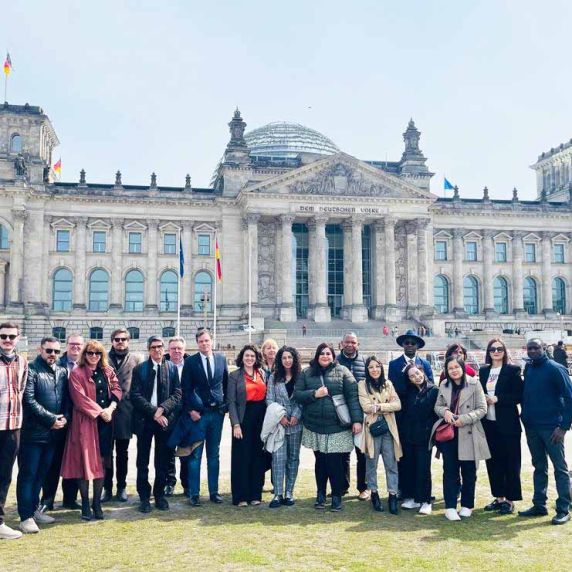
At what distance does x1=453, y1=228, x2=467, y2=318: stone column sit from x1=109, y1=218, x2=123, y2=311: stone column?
31292mm

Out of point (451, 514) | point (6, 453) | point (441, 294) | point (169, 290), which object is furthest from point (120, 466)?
point (441, 294)

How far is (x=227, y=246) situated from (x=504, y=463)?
Result: 48.2m

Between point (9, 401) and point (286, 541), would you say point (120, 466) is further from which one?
point (286, 541)

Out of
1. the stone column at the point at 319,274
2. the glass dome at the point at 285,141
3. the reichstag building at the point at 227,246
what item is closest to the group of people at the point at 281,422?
the reichstag building at the point at 227,246

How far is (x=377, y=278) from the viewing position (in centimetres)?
5850

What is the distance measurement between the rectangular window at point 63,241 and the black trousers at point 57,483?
159ft

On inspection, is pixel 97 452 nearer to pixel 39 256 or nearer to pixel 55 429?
pixel 55 429

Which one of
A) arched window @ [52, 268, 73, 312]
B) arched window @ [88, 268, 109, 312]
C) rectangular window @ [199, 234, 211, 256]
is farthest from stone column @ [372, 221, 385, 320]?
arched window @ [52, 268, 73, 312]

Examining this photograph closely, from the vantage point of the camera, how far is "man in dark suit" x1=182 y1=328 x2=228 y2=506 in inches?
451

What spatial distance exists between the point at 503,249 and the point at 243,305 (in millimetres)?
27177

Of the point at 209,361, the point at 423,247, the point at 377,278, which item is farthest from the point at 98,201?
the point at 209,361

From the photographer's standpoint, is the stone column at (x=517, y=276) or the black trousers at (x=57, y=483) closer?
the black trousers at (x=57, y=483)

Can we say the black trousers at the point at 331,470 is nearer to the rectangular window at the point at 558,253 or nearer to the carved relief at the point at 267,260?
the carved relief at the point at 267,260

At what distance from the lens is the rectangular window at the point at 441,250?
208ft
